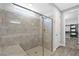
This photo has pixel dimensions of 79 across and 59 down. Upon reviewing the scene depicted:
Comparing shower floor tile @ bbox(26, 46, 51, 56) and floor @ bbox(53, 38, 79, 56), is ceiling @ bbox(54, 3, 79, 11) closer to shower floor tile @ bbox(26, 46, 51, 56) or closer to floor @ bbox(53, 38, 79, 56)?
floor @ bbox(53, 38, 79, 56)

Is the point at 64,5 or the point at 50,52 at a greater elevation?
the point at 64,5

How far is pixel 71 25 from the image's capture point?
147 cm

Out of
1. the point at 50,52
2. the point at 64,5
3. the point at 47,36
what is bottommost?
the point at 50,52

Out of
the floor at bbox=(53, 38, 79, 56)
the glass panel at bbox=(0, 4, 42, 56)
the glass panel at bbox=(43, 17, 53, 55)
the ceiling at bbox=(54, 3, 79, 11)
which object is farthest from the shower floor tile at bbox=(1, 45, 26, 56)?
the ceiling at bbox=(54, 3, 79, 11)

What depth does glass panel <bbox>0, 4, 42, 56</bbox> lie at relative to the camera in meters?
1.25

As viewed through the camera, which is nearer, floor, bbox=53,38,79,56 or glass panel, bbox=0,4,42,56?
glass panel, bbox=0,4,42,56

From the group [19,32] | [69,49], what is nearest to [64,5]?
[69,49]

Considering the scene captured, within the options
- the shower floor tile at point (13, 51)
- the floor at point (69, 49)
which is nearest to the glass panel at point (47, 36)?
the floor at point (69, 49)

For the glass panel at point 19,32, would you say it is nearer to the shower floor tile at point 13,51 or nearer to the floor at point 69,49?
the shower floor tile at point 13,51

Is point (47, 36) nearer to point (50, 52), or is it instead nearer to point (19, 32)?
point (50, 52)

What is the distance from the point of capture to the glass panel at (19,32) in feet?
4.12

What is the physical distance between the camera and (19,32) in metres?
1.32

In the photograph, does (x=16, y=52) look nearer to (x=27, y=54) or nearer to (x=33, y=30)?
(x=27, y=54)

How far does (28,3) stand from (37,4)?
151 mm
